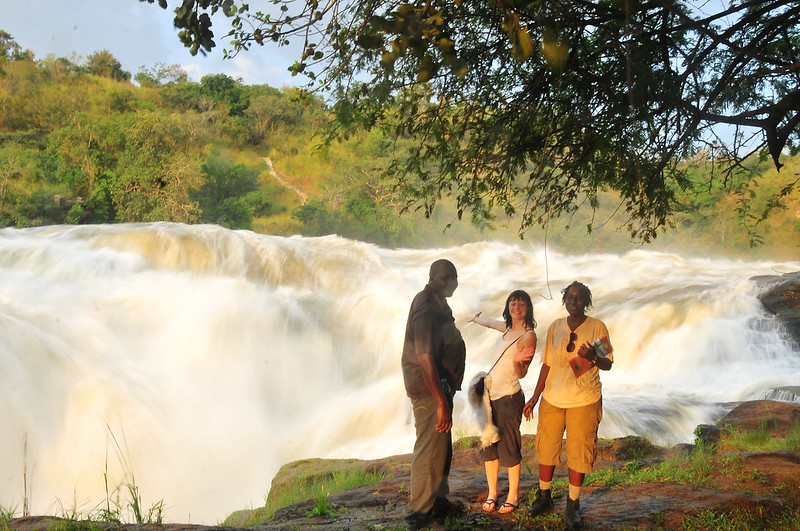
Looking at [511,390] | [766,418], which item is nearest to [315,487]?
[511,390]

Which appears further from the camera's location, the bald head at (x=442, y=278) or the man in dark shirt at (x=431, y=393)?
the bald head at (x=442, y=278)

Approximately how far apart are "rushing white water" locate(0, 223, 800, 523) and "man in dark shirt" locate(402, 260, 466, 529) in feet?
11.0

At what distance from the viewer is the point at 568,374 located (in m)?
4.28

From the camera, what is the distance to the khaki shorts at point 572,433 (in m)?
4.19

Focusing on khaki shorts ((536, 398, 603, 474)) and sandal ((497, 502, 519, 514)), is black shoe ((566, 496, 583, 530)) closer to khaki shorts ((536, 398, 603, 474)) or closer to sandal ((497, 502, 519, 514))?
khaki shorts ((536, 398, 603, 474))

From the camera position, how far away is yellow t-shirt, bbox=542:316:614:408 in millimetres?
4223

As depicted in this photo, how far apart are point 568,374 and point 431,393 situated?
2.86ft

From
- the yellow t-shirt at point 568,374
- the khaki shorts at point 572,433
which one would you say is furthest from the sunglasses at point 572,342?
the khaki shorts at point 572,433

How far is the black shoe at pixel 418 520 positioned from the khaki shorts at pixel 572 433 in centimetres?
79

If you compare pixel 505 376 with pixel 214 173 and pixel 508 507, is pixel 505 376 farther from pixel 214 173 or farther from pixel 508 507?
pixel 214 173

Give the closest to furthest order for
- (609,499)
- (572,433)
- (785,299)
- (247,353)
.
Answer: (572,433) → (609,499) → (785,299) → (247,353)

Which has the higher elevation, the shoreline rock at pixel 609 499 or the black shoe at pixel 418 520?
the black shoe at pixel 418 520

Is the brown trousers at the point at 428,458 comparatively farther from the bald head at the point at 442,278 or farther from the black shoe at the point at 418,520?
the bald head at the point at 442,278

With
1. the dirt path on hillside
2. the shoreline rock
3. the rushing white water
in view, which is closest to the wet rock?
the shoreline rock
